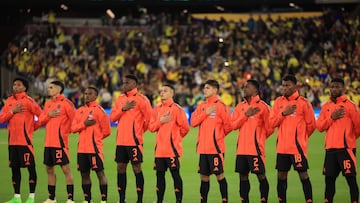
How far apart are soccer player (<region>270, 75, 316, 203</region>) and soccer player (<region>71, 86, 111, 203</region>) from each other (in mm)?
3128

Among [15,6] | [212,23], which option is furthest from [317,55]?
[15,6]

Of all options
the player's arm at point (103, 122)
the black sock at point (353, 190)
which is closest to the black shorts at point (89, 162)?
the player's arm at point (103, 122)

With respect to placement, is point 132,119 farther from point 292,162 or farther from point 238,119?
point 292,162

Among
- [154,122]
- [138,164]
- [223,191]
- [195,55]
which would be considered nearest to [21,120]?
[138,164]

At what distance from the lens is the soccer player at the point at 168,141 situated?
1594 cm

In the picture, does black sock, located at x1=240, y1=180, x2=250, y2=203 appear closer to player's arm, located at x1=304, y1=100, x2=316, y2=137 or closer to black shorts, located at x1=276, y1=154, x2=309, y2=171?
black shorts, located at x1=276, y1=154, x2=309, y2=171

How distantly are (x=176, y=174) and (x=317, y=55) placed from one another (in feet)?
90.0

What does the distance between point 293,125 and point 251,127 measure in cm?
72

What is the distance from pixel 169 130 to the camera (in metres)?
16.0

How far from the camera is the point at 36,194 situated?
18.2m

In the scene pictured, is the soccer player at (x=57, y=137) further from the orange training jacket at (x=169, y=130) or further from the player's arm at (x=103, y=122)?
the orange training jacket at (x=169, y=130)

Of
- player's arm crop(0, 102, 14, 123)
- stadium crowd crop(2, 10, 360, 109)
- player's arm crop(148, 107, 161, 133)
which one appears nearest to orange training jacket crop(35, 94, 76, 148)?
player's arm crop(0, 102, 14, 123)

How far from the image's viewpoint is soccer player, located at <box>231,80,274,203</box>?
15.3 m

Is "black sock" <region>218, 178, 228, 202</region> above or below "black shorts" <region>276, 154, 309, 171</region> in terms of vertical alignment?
below
